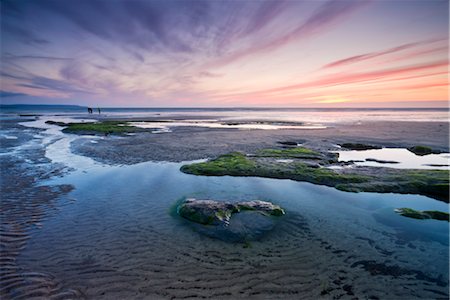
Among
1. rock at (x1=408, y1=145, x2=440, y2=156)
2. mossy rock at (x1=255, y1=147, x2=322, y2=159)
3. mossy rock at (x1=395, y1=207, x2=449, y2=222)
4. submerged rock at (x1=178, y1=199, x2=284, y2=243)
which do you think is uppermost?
mossy rock at (x1=255, y1=147, x2=322, y2=159)

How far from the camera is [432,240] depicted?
9.31 meters

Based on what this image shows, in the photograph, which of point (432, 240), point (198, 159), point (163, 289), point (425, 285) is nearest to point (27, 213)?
point (163, 289)

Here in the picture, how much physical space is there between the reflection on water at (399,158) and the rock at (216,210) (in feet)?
39.2

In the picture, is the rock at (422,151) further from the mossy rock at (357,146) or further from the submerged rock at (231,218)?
the submerged rock at (231,218)

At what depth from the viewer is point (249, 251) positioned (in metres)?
8.43

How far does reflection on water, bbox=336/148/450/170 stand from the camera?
19.7 m

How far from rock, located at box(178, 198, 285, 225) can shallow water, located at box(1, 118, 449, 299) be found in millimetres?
572

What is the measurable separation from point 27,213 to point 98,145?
18351 millimetres

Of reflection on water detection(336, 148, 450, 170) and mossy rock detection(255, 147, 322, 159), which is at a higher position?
mossy rock detection(255, 147, 322, 159)

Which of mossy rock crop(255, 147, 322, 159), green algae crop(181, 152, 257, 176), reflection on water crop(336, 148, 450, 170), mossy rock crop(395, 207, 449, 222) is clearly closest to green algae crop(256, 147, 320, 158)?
mossy rock crop(255, 147, 322, 159)

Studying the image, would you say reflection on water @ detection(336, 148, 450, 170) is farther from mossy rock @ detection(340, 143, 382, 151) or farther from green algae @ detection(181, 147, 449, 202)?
green algae @ detection(181, 147, 449, 202)

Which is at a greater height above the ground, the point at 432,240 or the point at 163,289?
the point at 163,289

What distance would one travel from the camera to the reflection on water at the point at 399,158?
1972 cm

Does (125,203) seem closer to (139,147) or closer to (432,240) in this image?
(432,240)
